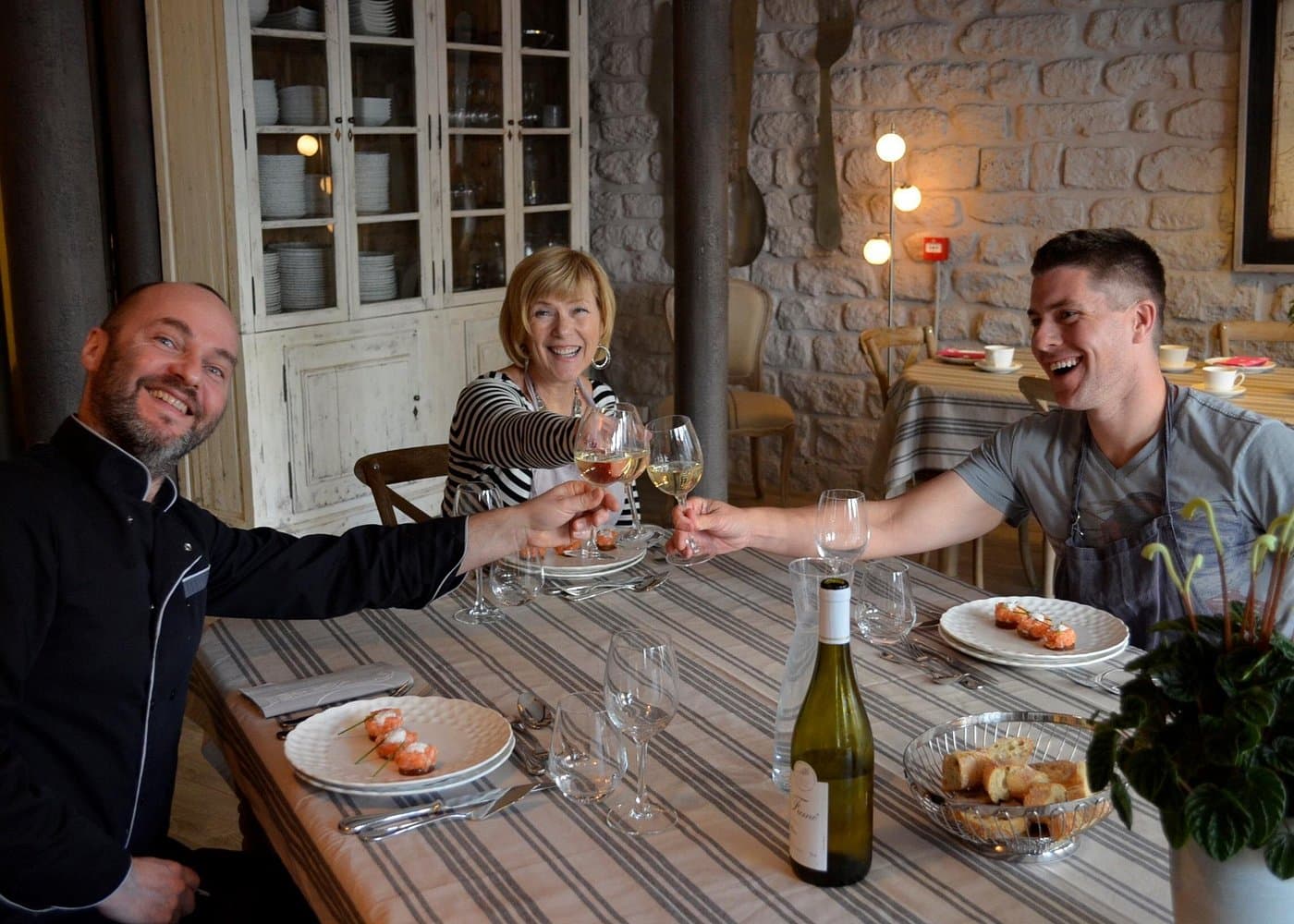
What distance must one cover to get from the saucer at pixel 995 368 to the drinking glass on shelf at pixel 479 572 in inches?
97.5

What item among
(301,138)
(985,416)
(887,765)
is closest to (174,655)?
(887,765)

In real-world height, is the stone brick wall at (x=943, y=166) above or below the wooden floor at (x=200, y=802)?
above

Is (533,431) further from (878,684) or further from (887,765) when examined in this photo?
(887,765)

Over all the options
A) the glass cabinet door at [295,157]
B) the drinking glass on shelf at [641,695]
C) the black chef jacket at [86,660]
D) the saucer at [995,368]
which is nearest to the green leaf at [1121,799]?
the drinking glass on shelf at [641,695]

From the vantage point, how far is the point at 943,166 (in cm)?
527

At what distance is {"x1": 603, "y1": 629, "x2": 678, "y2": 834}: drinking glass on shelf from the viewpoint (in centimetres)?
142

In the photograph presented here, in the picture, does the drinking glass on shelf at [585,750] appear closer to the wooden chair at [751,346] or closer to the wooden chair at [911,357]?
the wooden chair at [911,357]

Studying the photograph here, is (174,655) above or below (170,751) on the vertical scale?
above

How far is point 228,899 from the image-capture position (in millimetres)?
1726

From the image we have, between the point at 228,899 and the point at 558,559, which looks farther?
the point at 558,559

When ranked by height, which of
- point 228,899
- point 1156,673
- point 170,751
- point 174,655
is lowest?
point 228,899

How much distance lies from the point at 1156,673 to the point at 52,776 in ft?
4.00

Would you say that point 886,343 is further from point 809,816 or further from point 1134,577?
point 809,816

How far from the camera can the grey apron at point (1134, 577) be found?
2.02 meters
